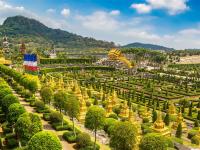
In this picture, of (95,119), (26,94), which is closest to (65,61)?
(26,94)

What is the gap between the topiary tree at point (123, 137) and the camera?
2877 cm

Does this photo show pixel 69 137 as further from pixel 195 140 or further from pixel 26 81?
pixel 26 81

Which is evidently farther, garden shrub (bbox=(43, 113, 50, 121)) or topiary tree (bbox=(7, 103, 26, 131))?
garden shrub (bbox=(43, 113, 50, 121))

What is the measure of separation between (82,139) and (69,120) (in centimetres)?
1241

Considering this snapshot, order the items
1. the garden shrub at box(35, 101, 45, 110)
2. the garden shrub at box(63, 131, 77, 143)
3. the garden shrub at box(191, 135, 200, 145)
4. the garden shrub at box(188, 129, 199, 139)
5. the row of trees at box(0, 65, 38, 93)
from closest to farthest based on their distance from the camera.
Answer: the garden shrub at box(63, 131, 77, 143) → the garden shrub at box(191, 135, 200, 145) → the garden shrub at box(188, 129, 199, 139) → the garden shrub at box(35, 101, 45, 110) → the row of trees at box(0, 65, 38, 93)

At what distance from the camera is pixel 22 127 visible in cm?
3134

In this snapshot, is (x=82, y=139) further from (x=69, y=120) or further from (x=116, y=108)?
(x=116, y=108)

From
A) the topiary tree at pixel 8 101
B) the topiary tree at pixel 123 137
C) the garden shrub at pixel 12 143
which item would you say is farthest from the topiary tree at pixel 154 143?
the topiary tree at pixel 8 101

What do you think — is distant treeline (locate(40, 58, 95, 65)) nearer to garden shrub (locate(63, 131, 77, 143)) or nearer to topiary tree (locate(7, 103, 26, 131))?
garden shrub (locate(63, 131, 77, 143))

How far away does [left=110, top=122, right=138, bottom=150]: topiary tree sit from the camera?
1133 inches

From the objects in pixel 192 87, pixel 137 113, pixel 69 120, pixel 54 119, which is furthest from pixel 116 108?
pixel 192 87

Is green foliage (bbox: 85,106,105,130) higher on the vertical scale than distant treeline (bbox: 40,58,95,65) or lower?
Result: lower

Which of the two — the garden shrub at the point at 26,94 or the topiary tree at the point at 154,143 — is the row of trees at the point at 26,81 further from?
the topiary tree at the point at 154,143

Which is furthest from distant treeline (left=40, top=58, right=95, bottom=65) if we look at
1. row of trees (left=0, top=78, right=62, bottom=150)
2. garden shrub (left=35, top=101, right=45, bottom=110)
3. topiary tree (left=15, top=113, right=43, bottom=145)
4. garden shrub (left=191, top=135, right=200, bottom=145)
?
topiary tree (left=15, top=113, right=43, bottom=145)
